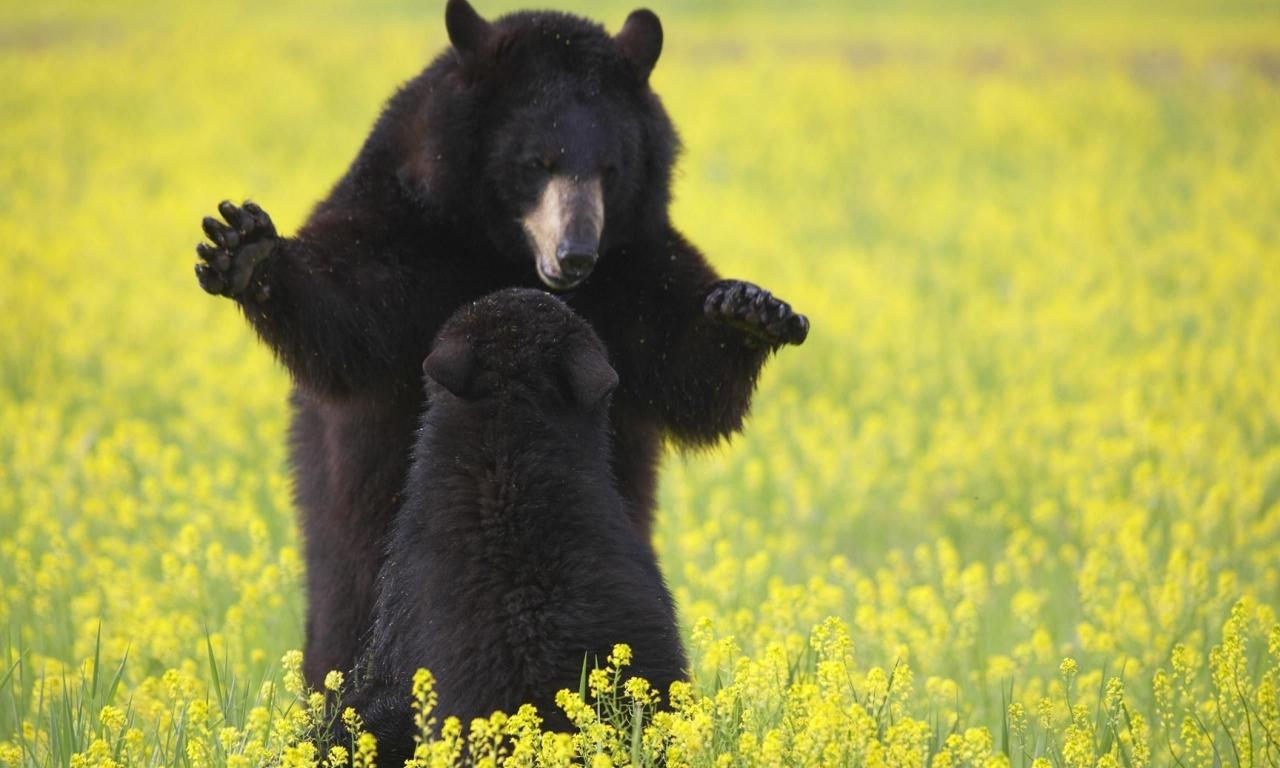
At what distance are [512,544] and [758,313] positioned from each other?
1.21 meters

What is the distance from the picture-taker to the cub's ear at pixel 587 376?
3.92 meters

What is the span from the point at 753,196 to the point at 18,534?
12730 mm

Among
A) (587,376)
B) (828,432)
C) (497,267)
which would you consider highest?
(828,432)

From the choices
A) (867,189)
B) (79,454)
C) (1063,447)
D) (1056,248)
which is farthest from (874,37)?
(79,454)

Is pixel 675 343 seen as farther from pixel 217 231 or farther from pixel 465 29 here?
pixel 217 231

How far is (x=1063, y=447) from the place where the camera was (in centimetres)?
983

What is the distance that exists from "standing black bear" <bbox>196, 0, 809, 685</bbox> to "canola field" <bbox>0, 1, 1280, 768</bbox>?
623 millimetres

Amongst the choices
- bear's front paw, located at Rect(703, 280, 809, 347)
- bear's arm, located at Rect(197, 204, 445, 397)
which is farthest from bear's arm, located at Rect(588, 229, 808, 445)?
bear's arm, located at Rect(197, 204, 445, 397)

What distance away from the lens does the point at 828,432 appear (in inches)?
394

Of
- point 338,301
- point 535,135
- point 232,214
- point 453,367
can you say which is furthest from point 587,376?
point 535,135

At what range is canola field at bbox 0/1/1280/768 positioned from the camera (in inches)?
164

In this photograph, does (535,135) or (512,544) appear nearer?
(512,544)

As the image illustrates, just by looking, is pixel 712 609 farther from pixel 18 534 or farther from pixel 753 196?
pixel 753 196

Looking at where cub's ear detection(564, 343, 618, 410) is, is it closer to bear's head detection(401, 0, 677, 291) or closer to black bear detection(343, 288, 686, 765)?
black bear detection(343, 288, 686, 765)
